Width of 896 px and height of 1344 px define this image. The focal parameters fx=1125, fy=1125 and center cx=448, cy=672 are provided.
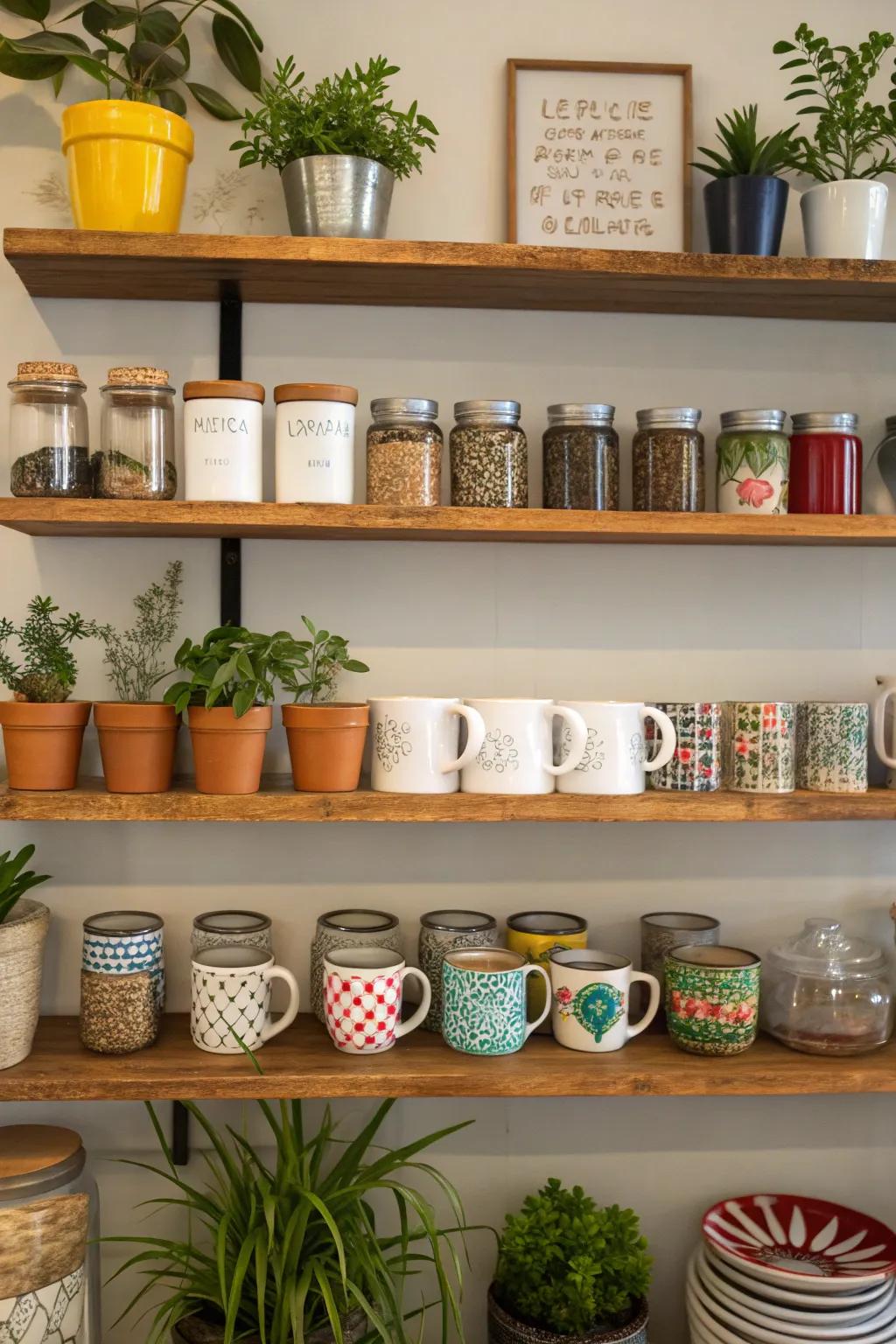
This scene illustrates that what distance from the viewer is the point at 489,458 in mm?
1284

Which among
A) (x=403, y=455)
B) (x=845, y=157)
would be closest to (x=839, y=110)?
(x=845, y=157)

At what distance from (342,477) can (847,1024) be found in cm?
88

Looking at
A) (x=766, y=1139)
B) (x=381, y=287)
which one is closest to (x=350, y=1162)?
(x=766, y=1139)

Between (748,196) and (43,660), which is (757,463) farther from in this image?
(43,660)

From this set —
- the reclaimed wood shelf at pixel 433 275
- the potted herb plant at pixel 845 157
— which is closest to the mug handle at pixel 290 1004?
the reclaimed wood shelf at pixel 433 275

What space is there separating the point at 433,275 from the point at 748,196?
0.38 m

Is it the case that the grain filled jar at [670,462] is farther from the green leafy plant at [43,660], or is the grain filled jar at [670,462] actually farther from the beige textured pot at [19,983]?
the beige textured pot at [19,983]

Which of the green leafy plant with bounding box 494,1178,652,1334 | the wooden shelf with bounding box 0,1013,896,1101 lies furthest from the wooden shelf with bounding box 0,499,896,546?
the green leafy plant with bounding box 494,1178,652,1334

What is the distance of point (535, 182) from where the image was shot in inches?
56.5

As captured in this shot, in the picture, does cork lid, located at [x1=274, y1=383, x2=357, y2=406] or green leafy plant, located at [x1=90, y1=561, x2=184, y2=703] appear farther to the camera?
green leafy plant, located at [x1=90, y1=561, x2=184, y2=703]

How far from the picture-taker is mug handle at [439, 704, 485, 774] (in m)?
1.25

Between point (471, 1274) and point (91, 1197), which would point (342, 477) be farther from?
point (471, 1274)

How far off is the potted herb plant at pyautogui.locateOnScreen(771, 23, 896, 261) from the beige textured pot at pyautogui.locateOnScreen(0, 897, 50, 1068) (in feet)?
4.00

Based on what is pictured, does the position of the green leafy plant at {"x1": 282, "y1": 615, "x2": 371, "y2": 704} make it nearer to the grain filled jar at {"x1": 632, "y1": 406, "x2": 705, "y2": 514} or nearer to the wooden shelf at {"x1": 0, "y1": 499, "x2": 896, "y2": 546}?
the wooden shelf at {"x1": 0, "y1": 499, "x2": 896, "y2": 546}
